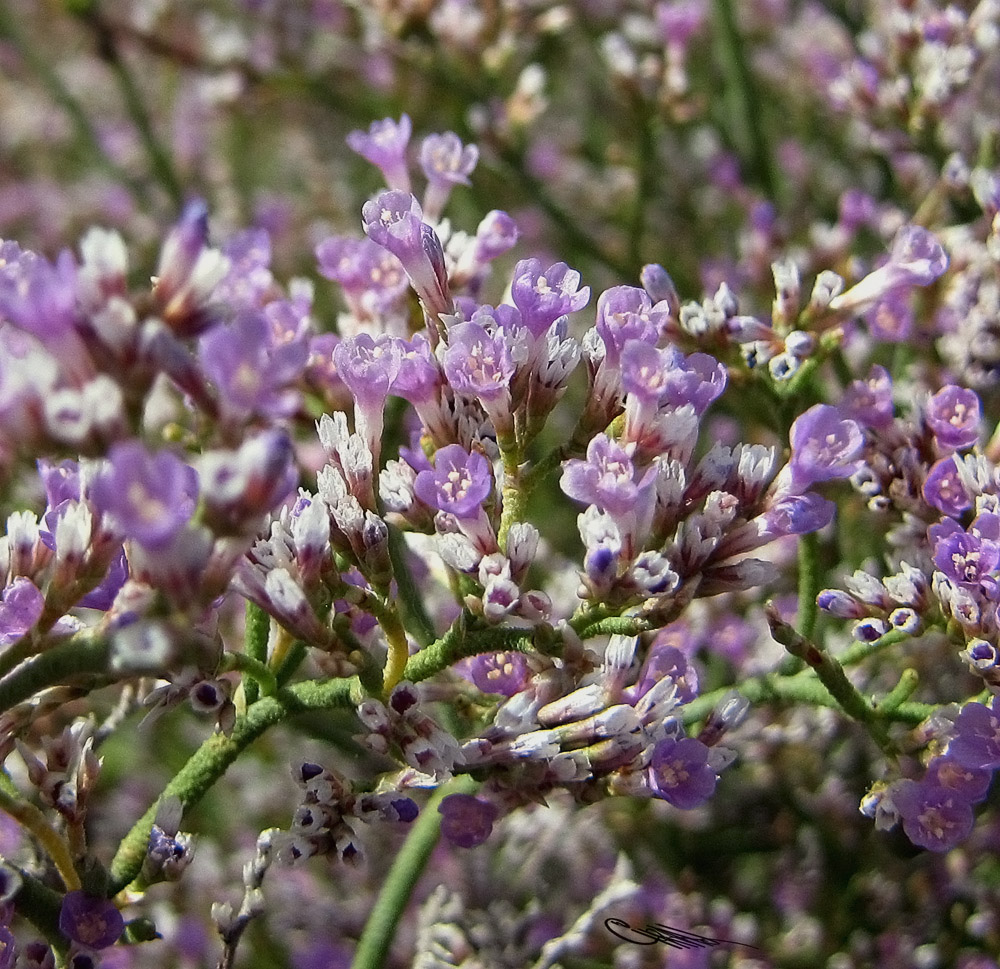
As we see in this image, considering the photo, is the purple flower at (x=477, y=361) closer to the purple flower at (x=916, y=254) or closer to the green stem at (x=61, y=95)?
the purple flower at (x=916, y=254)

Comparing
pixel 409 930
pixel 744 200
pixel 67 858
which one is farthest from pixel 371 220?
pixel 744 200

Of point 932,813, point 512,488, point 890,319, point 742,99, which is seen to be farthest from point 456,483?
point 742,99

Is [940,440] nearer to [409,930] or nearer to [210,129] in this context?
[409,930]

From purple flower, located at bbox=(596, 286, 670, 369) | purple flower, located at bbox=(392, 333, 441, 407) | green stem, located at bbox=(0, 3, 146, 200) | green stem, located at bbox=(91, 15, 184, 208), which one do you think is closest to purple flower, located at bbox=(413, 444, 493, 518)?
purple flower, located at bbox=(392, 333, 441, 407)

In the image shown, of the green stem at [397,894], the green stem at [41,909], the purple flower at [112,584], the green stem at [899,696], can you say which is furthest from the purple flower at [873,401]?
the green stem at [41,909]

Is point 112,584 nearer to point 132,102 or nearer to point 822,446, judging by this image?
point 822,446
